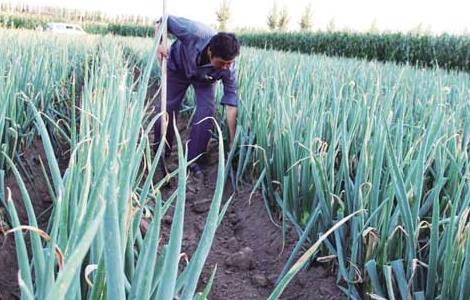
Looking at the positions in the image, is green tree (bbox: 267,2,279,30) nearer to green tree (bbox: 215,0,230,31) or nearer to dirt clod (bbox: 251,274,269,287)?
green tree (bbox: 215,0,230,31)

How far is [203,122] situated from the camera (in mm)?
2619

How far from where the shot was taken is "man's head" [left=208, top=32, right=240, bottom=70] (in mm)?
2293

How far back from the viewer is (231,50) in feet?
7.52

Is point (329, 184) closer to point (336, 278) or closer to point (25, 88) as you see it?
point (336, 278)

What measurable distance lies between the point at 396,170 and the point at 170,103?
1838 mm

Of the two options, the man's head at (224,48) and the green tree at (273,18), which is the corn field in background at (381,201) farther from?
the green tree at (273,18)

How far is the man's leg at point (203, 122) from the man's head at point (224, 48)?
33 centimetres

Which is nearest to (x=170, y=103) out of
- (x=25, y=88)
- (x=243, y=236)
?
(x=25, y=88)

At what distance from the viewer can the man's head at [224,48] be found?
2.29 meters

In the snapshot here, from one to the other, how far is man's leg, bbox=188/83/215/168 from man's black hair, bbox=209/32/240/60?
A: 382 mm

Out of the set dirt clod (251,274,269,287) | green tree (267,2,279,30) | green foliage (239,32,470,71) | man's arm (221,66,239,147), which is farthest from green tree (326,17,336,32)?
dirt clod (251,274,269,287)

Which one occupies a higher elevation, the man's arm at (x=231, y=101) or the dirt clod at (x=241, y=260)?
the man's arm at (x=231, y=101)

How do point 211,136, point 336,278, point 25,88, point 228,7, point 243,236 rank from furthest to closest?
point 228,7
point 211,136
point 25,88
point 243,236
point 336,278

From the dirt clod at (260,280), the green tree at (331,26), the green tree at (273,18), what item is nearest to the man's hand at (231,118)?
the dirt clod at (260,280)
